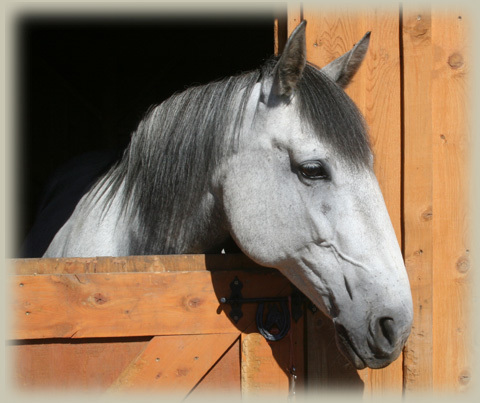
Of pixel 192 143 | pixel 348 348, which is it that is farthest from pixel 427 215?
pixel 192 143

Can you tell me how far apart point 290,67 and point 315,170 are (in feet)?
1.27

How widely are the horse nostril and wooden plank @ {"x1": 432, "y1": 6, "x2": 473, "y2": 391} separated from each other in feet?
2.27

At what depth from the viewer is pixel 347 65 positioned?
80.6 inches

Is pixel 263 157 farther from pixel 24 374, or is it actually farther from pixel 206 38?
pixel 206 38

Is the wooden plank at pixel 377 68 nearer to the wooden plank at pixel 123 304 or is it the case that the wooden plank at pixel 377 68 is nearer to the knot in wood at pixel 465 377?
the knot in wood at pixel 465 377

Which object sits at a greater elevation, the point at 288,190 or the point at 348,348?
the point at 288,190

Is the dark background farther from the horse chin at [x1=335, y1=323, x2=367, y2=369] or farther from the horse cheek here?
the horse chin at [x1=335, y1=323, x2=367, y2=369]

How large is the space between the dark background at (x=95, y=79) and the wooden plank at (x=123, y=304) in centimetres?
348

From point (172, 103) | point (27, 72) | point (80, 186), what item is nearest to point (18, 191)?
point (27, 72)

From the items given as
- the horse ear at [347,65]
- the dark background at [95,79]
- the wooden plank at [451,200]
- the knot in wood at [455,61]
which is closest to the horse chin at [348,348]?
the wooden plank at [451,200]

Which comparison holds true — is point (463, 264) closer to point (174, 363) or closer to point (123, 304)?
point (174, 363)

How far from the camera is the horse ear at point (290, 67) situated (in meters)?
1.71

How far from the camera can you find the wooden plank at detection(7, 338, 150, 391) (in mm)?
1815

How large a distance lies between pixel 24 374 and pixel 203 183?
0.98 m
